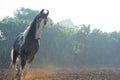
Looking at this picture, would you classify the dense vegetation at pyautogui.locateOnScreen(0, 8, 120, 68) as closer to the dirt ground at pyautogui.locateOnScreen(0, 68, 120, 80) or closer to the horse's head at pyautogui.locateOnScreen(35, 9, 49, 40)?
the dirt ground at pyautogui.locateOnScreen(0, 68, 120, 80)

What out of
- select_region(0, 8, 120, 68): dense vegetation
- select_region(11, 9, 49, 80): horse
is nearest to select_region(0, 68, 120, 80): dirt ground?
select_region(11, 9, 49, 80): horse

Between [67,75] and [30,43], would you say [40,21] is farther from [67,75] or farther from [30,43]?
[67,75]

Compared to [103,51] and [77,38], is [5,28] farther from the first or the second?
[103,51]

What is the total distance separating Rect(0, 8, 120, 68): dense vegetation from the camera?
3572 centimetres

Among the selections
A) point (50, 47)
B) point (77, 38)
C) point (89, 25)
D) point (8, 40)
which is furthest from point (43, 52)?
point (89, 25)

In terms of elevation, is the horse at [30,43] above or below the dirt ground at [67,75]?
above

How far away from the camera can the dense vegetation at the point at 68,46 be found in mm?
35719

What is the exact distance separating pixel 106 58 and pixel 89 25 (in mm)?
Result: 6071

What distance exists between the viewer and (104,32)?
44.5 meters

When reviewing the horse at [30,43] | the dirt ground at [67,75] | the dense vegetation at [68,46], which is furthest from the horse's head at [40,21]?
the dense vegetation at [68,46]

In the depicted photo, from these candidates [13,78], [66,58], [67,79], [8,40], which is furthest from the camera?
[66,58]

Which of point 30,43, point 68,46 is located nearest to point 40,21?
point 30,43

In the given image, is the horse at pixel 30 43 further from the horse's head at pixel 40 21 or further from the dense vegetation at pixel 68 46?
the dense vegetation at pixel 68 46

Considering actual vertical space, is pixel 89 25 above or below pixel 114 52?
above
